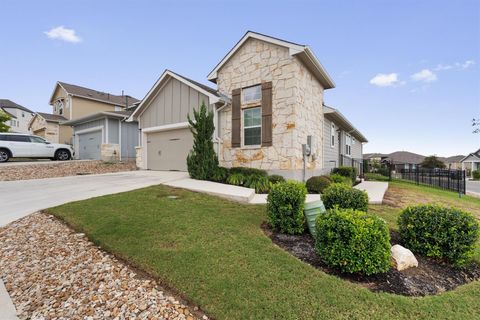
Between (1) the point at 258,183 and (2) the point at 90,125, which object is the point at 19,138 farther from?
(1) the point at 258,183

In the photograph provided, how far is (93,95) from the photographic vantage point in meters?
25.1

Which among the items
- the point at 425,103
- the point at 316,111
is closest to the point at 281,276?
the point at 316,111

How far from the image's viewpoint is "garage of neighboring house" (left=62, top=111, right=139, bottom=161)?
50.7 ft

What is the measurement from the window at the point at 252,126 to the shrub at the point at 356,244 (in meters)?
Result: 6.68

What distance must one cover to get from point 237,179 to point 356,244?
5940 millimetres

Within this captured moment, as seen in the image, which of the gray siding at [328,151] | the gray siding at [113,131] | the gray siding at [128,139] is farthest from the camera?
the gray siding at [128,139]

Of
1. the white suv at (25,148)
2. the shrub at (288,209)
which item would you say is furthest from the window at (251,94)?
the white suv at (25,148)

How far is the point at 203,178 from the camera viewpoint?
9.06m

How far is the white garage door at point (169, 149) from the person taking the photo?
11180 mm

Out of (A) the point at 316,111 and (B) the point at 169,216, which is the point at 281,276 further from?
(A) the point at 316,111

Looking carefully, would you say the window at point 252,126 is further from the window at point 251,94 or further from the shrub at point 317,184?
the shrub at point 317,184

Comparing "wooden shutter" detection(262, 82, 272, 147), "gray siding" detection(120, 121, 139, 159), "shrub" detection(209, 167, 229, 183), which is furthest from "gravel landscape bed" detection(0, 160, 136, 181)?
"wooden shutter" detection(262, 82, 272, 147)

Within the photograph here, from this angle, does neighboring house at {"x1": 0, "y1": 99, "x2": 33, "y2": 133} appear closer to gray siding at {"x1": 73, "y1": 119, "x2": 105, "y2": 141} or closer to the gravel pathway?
gray siding at {"x1": 73, "y1": 119, "x2": 105, "y2": 141}

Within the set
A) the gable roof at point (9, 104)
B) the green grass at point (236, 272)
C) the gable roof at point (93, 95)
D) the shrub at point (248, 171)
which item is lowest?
the green grass at point (236, 272)
